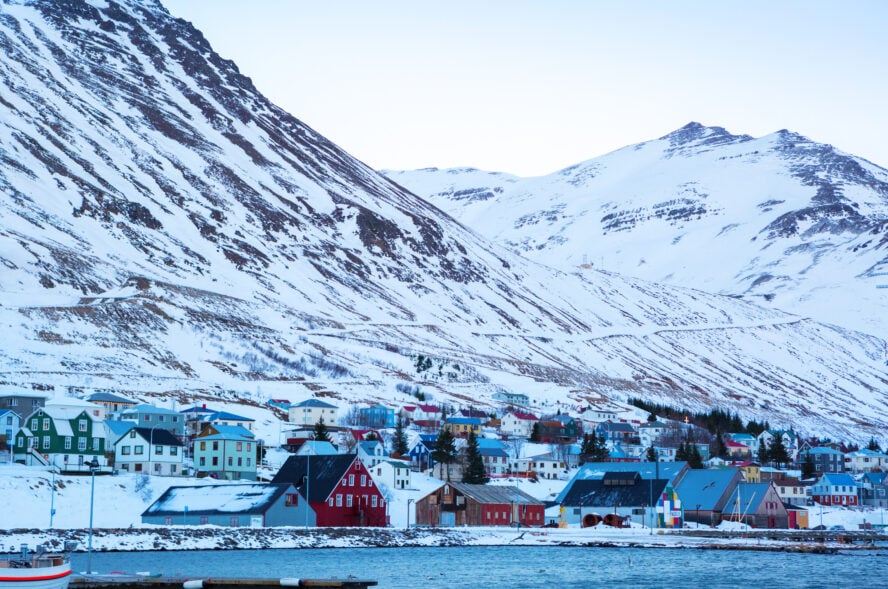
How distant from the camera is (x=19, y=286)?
6801 inches

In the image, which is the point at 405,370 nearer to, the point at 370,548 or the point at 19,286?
the point at 19,286

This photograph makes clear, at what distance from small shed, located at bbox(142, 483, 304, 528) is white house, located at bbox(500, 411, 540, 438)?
67.2 meters

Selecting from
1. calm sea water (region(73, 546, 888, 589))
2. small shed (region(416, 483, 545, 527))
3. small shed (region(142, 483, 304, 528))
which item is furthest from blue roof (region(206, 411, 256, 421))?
calm sea water (region(73, 546, 888, 589))

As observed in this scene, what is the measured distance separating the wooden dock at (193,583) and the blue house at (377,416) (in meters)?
87.2

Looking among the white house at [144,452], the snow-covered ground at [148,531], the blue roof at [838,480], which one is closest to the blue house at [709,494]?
the snow-covered ground at [148,531]

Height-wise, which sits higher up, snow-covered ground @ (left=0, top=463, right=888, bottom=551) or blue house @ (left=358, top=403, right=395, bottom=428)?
blue house @ (left=358, top=403, right=395, bottom=428)

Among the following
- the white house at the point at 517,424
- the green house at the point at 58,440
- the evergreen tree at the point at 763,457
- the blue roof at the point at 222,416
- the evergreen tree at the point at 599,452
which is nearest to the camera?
the green house at the point at 58,440

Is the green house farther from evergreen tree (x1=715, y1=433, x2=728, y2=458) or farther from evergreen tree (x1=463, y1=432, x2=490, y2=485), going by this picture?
evergreen tree (x1=715, y1=433, x2=728, y2=458)

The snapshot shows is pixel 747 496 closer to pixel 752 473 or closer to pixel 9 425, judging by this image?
pixel 752 473

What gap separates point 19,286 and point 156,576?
12998cm

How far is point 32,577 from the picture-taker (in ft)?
145

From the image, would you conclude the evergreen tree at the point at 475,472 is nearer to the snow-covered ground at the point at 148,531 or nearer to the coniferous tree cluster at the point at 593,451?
the snow-covered ground at the point at 148,531

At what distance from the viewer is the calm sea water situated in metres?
56.4

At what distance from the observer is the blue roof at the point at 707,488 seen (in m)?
95.6
